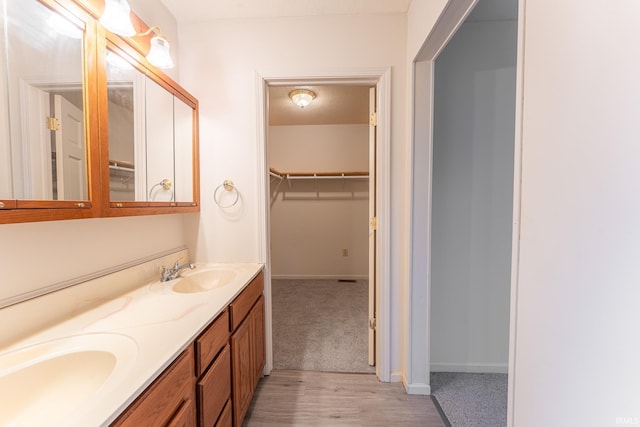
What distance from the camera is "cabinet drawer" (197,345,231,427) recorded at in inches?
35.5

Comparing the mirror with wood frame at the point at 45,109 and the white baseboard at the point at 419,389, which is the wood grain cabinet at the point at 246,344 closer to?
the mirror with wood frame at the point at 45,109

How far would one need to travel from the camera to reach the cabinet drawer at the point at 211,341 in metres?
0.89

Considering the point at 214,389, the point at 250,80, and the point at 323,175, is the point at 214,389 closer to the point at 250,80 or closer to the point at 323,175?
the point at 250,80

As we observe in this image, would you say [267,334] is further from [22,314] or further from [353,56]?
[353,56]

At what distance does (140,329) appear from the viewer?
845mm

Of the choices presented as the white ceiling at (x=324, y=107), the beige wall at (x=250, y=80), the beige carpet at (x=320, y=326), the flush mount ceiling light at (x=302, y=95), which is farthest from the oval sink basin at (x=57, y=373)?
the flush mount ceiling light at (x=302, y=95)

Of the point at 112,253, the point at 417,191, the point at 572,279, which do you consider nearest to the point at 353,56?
the point at 417,191

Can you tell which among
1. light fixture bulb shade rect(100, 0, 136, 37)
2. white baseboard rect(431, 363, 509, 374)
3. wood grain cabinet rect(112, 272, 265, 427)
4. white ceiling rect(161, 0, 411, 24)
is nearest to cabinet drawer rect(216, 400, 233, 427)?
wood grain cabinet rect(112, 272, 265, 427)

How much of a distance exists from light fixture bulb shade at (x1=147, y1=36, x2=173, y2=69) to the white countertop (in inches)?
46.5

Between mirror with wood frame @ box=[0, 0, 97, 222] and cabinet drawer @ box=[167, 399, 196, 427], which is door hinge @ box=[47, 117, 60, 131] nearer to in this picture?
mirror with wood frame @ box=[0, 0, 97, 222]

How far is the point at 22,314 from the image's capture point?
0.82 m

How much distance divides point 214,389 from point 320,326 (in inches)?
60.1

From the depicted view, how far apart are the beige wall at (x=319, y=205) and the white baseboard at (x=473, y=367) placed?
6.52 ft

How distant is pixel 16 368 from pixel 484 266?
220 centimetres
